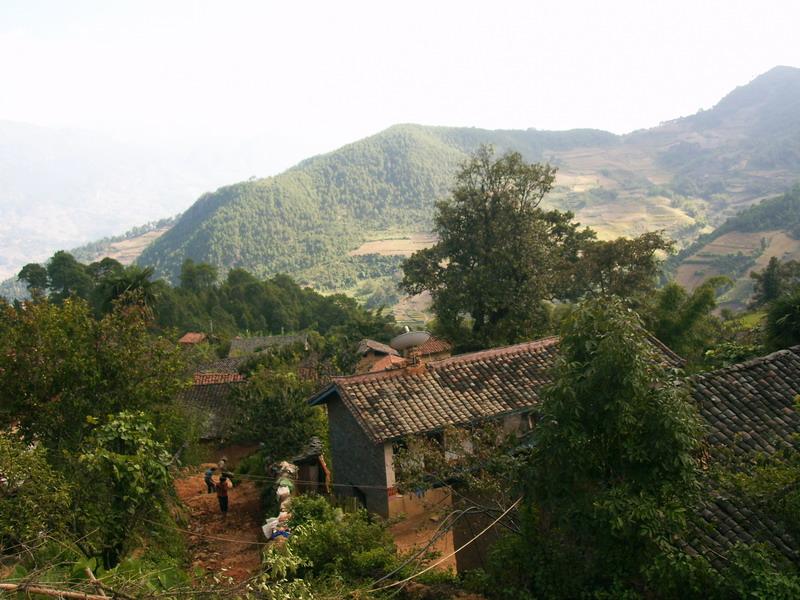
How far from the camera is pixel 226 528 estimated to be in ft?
55.5

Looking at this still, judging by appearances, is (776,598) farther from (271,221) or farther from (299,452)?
(271,221)

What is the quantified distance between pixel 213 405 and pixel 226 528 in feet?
39.7

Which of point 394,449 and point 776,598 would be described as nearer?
point 776,598

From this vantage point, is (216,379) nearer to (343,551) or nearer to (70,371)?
(70,371)

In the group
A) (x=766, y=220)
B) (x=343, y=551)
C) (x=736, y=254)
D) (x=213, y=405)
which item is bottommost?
Answer: (x=736, y=254)

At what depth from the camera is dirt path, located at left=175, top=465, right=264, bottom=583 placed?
14305mm

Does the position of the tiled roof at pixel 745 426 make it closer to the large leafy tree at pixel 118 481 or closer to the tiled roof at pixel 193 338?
the large leafy tree at pixel 118 481

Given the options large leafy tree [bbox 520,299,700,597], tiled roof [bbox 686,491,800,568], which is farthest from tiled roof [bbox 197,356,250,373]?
tiled roof [bbox 686,491,800,568]

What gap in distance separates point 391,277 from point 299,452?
423ft

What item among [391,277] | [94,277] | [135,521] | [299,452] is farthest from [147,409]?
[391,277]

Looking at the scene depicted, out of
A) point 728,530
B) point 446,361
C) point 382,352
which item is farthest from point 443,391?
point 382,352

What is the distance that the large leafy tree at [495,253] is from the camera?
26906mm

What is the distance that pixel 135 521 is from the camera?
1175cm

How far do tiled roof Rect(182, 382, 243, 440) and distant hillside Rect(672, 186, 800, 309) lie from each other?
71.6m
